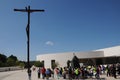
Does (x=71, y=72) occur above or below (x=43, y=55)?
below

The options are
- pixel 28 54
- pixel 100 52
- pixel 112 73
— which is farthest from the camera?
pixel 100 52

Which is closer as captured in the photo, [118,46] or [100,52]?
[118,46]

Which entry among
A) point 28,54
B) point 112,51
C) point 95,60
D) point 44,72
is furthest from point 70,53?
point 28,54

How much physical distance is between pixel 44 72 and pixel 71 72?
12.0 feet

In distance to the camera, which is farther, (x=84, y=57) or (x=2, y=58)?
(x=2, y=58)

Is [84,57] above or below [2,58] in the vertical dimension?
below

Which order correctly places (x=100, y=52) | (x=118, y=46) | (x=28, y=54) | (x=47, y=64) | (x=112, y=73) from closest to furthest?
(x=28, y=54) < (x=112, y=73) < (x=118, y=46) < (x=100, y=52) < (x=47, y=64)

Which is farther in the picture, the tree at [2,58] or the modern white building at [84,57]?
the tree at [2,58]

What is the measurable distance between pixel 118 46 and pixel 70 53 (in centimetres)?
1925

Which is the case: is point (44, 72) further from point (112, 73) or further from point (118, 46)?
point (118, 46)

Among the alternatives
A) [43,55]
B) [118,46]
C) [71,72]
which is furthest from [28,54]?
[43,55]

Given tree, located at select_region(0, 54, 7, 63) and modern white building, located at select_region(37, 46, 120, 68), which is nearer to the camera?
modern white building, located at select_region(37, 46, 120, 68)

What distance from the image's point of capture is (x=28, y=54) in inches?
596

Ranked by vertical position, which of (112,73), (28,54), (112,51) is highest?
(112,51)
